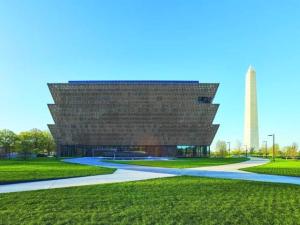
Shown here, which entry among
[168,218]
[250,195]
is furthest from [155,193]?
[168,218]

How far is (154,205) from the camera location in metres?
12.9

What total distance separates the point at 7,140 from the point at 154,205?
334 feet

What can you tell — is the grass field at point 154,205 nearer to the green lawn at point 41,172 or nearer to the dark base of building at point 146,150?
the green lawn at point 41,172

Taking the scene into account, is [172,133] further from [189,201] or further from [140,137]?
[189,201]

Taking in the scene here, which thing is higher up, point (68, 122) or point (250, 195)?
point (68, 122)

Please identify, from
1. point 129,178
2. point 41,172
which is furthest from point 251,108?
point 129,178

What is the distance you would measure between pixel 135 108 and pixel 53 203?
86938mm

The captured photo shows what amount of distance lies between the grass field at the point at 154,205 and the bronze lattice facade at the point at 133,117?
266 feet

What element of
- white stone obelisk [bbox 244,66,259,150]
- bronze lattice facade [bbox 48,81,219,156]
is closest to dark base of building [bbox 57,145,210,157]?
bronze lattice facade [bbox 48,81,219,156]

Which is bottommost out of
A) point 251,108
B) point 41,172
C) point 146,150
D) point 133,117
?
point 146,150

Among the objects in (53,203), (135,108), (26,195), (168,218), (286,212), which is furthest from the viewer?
(135,108)

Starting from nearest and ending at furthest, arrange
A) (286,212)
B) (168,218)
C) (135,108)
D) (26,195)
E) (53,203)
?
(168,218), (286,212), (53,203), (26,195), (135,108)

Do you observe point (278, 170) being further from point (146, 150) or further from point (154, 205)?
point (146, 150)

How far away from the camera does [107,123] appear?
10156 centimetres
